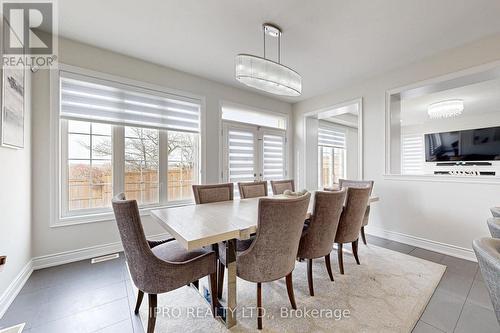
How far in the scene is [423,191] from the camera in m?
3.04

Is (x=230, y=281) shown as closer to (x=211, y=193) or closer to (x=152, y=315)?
(x=152, y=315)

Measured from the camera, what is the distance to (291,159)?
4.94m

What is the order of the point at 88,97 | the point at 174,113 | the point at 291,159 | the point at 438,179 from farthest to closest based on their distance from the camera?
the point at 291,159 → the point at 174,113 → the point at 438,179 → the point at 88,97

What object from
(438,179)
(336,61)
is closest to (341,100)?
(336,61)

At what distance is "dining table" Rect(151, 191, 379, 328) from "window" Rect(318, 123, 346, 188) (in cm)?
421

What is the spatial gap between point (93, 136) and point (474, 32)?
4713mm

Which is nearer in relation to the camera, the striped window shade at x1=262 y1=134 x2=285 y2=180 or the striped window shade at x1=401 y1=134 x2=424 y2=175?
the striped window shade at x1=262 y1=134 x2=285 y2=180

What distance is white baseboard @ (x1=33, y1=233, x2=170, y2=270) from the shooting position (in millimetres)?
2398

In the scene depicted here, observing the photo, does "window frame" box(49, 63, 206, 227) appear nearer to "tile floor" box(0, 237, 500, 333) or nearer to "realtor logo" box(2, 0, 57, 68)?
"realtor logo" box(2, 0, 57, 68)

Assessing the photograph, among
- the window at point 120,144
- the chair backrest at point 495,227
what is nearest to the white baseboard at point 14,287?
the window at point 120,144

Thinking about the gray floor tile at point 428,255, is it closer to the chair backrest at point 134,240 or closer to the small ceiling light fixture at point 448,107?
the small ceiling light fixture at point 448,107

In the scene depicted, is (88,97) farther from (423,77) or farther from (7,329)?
(423,77)

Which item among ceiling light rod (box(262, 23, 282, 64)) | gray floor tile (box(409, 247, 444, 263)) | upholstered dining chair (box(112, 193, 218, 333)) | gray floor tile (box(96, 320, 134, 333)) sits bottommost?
gray floor tile (box(409, 247, 444, 263))

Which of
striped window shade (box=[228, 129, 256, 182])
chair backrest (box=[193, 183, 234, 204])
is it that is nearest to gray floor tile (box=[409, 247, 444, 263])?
chair backrest (box=[193, 183, 234, 204])
